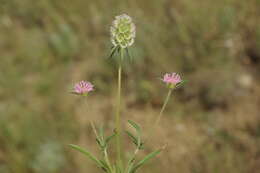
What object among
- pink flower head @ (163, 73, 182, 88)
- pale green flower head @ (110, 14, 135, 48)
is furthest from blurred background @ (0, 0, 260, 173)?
pale green flower head @ (110, 14, 135, 48)

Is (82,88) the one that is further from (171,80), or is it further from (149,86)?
(149,86)

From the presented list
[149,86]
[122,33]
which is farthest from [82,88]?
[149,86]

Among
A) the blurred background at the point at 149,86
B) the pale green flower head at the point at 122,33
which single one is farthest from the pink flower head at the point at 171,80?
the blurred background at the point at 149,86

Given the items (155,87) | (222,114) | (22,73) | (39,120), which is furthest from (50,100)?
(222,114)

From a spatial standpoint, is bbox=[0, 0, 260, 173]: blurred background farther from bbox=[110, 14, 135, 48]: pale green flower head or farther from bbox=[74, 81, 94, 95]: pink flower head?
bbox=[110, 14, 135, 48]: pale green flower head

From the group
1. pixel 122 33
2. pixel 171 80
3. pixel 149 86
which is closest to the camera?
pixel 122 33

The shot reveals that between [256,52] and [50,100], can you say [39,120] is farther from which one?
[256,52]
